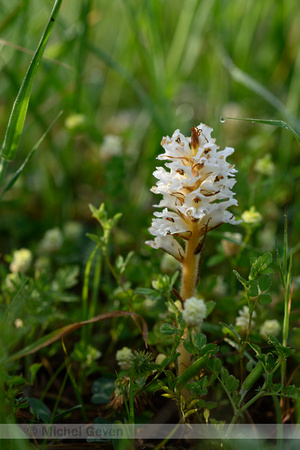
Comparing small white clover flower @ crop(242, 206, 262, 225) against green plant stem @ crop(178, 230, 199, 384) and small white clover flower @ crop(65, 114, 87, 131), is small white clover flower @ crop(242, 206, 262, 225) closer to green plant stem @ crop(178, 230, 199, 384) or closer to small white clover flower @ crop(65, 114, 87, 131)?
green plant stem @ crop(178, 230, 199, 384)

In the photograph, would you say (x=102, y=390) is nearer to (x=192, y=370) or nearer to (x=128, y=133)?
(x=192, y=370)

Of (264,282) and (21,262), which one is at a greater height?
(21,262)

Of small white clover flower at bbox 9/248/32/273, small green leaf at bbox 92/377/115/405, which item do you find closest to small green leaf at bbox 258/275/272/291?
small green leaf at bbox 92/377/115/405

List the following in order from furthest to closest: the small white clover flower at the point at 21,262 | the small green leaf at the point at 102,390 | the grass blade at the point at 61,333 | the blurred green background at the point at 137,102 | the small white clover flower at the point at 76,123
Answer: the small white clover flower at the point at 76,123 → the blurred green background at the point at 137,102 → the small white clover flower at the point at 21,262 → the small green leaf at the point at 102,390 → the grass blade at the point at 61,333

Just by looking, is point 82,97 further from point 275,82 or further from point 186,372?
point 186,372

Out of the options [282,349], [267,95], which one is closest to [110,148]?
[267,95]

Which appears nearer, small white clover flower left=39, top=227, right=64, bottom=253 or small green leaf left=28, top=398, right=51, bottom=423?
small green leaf left=28, top=398, right=51, bottom=423

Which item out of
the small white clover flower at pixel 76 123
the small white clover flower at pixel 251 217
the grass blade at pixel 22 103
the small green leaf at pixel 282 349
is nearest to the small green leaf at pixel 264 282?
the small green leaf at pixel 282 349

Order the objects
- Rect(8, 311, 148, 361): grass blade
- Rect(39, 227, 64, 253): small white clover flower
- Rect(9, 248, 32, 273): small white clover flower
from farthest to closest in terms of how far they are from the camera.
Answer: Rect(39, 227, 64, 253): small white clover flower, Rect(9, 248, 32, 273): small white clover flower, Rect(8, 311, 148, 361): grass blade

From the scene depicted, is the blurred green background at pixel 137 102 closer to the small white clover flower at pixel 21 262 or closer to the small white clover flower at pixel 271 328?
the small white clover flower at pixel 21 262
